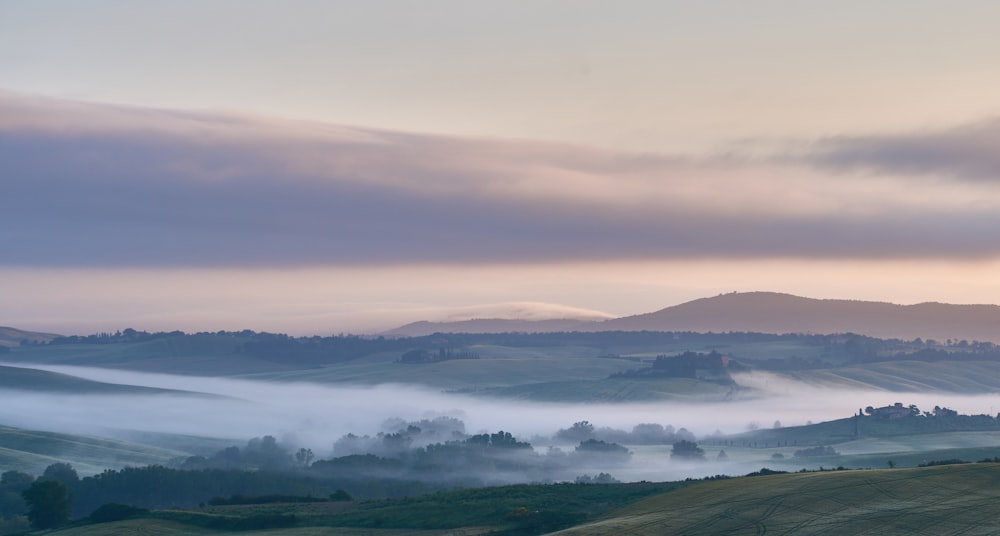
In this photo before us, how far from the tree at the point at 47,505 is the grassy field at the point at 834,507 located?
274 ft

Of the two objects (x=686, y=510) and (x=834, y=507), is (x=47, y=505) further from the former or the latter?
(x=834, y=507)

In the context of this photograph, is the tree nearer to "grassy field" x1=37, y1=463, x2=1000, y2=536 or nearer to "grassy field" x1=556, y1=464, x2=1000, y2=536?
"grassy field" x1=37, y1=463, x2=1000, y2=536

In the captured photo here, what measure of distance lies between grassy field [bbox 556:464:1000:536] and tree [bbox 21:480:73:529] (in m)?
83.5

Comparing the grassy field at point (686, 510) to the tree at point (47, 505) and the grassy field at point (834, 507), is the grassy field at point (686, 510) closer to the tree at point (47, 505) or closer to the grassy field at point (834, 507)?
the grassy field at point (834, 507)

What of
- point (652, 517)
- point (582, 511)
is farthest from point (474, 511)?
point (652, 517)

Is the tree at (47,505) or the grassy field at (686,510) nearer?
the grassy field at (686,510)

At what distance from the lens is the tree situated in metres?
188

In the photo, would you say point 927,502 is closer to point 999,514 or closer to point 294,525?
point 999,514

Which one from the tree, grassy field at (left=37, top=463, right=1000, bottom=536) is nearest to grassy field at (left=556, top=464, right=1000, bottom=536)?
grassy field at (left=37, top=463, right=1000, bottom=536)

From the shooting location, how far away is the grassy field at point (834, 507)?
400 ft

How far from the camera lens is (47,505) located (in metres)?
190

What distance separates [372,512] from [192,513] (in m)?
21.8

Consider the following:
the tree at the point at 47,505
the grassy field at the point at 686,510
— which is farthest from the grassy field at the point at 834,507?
the tree at the point at 47,505

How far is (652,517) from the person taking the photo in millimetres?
137000
